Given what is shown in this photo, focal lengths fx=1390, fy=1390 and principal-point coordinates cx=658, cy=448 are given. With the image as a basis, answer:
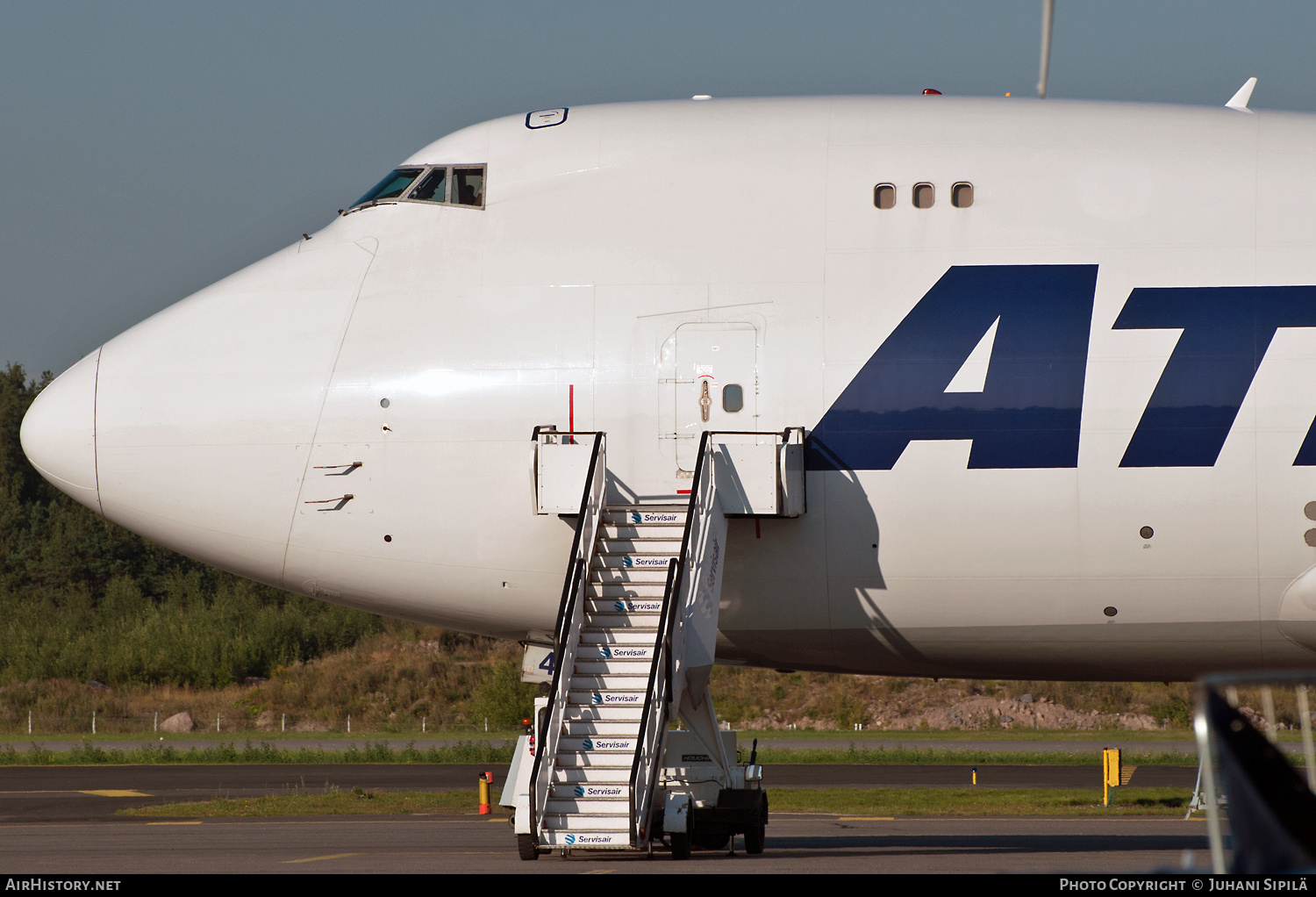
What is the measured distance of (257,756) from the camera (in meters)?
41.6

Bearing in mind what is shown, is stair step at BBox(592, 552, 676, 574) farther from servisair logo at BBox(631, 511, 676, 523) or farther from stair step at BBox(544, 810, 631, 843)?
stair step at BBox(544, 810, 631, 843)

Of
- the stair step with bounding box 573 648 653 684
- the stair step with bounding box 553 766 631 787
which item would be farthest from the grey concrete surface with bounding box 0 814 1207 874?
the stair step with bounding box 573 648 653 684

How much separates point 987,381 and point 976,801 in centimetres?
1641

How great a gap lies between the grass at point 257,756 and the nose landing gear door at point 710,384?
27498mm

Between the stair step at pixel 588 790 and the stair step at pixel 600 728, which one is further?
the stair step at pixel 600 728

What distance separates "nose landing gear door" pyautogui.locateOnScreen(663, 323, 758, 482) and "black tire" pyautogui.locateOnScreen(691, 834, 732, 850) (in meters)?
4.49

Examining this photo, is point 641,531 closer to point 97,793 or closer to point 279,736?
point 97,793

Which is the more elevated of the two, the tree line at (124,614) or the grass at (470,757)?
the tree line at (124,614)

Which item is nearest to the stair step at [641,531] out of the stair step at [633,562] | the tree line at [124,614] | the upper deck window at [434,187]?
the stair step at [633,562]

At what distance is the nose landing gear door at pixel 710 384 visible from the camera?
14016 millimetres

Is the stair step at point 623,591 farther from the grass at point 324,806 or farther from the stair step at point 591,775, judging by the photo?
the grass at point 324,806

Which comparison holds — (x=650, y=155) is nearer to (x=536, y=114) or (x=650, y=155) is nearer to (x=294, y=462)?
(x=536, y=114)

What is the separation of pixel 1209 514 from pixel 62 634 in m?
60.9
